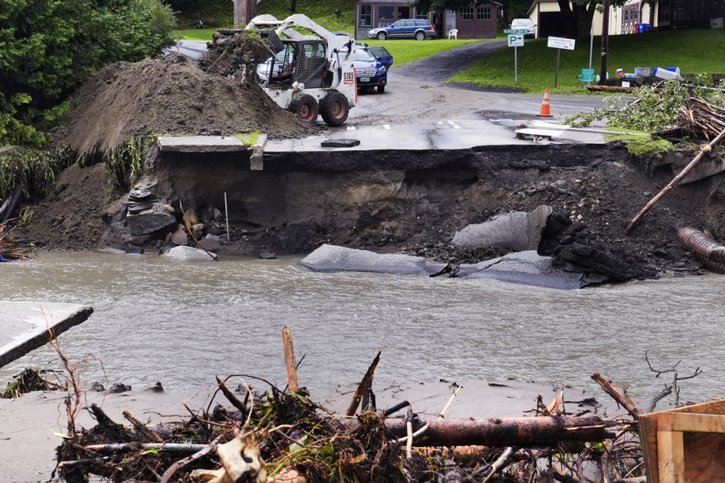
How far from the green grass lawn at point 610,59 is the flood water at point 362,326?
2174 cm

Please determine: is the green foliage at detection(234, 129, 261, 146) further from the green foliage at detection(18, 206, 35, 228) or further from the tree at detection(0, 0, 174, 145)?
the tree at detection(0, 0, 174, 145)

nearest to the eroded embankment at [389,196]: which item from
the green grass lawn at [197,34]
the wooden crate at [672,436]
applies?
the wooden crate at [672,436]

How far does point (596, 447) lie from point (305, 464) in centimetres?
191

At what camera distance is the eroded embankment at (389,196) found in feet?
52.5

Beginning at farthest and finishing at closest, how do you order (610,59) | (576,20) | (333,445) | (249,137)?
(576,20) → (610,59) → (249,137) → (333,445)

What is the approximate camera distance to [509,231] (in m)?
15.3

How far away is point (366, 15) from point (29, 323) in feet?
187

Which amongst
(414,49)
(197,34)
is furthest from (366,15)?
(414,49)

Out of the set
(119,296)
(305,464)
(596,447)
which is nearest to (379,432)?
(305,464)

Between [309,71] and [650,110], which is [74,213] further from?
[650,110]

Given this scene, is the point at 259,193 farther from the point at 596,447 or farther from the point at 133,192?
the point at 596,447

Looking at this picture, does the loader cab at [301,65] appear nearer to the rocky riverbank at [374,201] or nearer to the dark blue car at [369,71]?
the rocky riverbank at [374,201]

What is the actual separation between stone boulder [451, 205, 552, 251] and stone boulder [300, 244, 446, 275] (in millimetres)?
1005

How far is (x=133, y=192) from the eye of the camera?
666 inches
